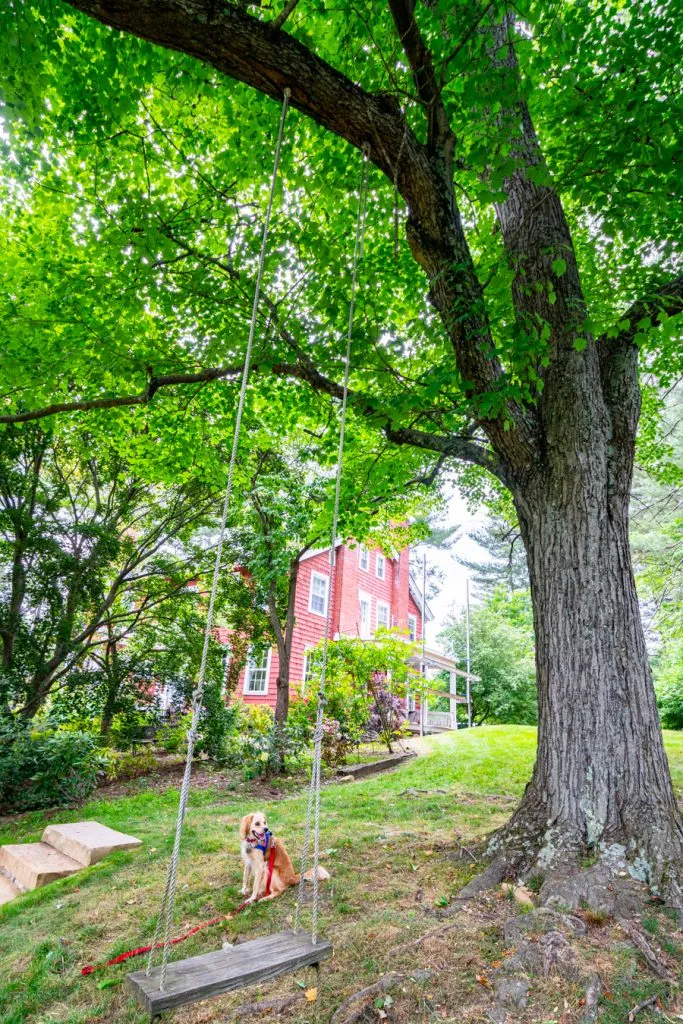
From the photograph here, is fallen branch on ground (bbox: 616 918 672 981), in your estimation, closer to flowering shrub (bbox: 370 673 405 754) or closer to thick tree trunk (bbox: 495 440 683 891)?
thick tree trunk (bbox: 495 440 683 891)

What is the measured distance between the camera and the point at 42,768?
7539 millimetres

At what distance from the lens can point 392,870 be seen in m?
4.16

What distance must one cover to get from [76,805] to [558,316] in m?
8.34

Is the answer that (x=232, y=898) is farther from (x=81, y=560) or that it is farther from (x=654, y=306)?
(x=81, y=560)

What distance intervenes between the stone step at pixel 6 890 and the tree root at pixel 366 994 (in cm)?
373

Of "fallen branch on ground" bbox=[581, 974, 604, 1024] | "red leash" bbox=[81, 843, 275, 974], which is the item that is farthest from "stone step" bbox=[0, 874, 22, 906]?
"fallen branch on ground" bbox=[581, 974, 604, 1024]

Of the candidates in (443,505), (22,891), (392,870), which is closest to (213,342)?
(392,870)

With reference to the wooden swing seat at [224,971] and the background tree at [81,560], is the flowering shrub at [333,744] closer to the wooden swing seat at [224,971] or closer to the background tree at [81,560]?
the background tree at [81,560]

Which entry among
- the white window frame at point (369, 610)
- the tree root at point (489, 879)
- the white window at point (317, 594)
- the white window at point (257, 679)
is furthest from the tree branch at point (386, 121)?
the white window frame at point (369, 610)

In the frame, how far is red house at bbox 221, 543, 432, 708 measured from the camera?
1638cm

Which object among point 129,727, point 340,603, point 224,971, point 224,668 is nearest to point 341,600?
point 340,603

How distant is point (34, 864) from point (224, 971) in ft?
13.2

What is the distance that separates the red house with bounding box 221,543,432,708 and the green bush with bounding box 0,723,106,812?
464 cm

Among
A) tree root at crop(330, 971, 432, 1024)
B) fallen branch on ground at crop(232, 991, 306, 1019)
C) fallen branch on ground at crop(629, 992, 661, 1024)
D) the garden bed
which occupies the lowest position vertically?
fallen branch on ground at crop(232, 991, 306, 1019)
